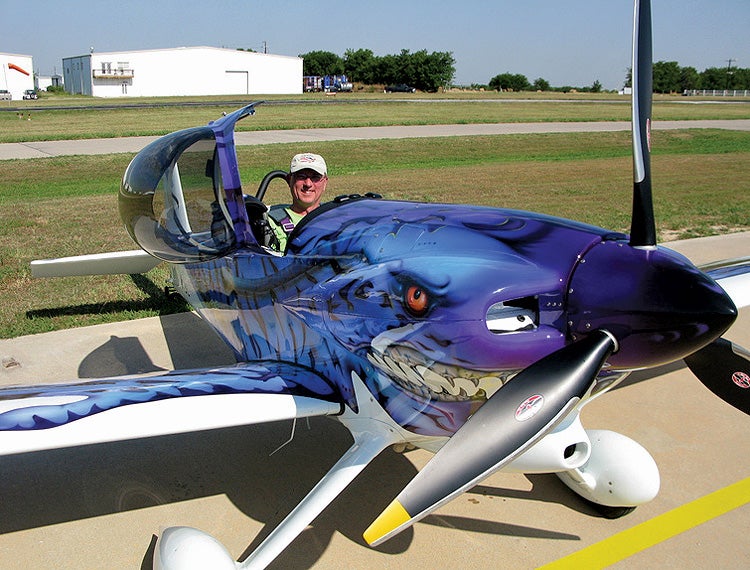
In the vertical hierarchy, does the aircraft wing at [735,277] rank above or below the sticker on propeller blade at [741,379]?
above

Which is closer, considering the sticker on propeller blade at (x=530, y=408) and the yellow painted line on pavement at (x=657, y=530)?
the sticker on propeller blade at (x=530, y=408)

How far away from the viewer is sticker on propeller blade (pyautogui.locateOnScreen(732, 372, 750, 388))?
10.3 ft

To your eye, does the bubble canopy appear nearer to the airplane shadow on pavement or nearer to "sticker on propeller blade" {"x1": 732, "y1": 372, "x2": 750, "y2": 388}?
the airplane shadow on pavement

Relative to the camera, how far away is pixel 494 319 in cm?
258

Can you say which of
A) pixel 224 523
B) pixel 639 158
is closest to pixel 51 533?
pixel 224 523

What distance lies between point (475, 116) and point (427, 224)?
2995cm

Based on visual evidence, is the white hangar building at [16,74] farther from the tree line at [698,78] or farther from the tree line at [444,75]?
the tree line at [698,78]

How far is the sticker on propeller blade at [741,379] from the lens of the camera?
3.14 meters

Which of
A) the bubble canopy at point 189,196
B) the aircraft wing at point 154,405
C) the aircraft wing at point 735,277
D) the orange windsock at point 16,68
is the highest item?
the orange windsock at point 16,68

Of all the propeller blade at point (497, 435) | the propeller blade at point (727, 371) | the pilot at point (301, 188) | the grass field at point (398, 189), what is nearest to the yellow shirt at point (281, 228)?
the pilot at point (301, 188)

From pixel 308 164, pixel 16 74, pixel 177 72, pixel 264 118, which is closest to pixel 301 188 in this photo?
pixel 308 164

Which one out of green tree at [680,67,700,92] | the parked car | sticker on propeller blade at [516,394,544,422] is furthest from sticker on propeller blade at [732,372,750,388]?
green tree at [680,67,700,92]

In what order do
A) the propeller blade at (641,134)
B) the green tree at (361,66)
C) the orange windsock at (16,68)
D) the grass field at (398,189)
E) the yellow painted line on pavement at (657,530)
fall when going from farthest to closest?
the green tree at (361,66), the orange windsock at (16,68), the grass field at (398,189), the yellow painted line on pavement at (657,530), the propeller blade at (641,134)

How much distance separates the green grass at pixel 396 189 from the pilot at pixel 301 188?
2.26 m
